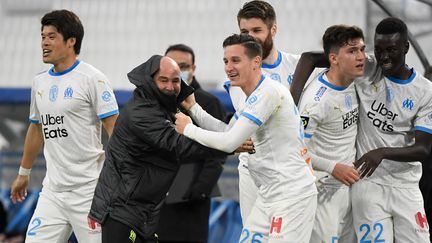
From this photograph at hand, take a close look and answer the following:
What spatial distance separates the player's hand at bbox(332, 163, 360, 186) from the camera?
19.4 ft

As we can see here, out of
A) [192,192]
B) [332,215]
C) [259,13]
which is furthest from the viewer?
[192,192]

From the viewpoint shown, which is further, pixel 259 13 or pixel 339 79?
pixel 259 13

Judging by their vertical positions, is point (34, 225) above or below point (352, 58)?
below

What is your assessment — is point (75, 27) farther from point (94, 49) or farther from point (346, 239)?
point (94, 49)

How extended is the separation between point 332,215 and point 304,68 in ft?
3.55

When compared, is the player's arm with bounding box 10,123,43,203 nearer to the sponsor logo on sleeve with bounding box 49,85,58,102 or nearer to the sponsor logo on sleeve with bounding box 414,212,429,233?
the sponsor logo on sleeve with bounding box 49,85,58,102

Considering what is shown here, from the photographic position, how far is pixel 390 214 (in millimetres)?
6309

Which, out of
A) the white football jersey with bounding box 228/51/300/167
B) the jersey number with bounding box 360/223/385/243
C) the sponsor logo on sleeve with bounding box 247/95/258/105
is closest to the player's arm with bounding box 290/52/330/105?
the white football jersey with bounding box 228/51/300/167

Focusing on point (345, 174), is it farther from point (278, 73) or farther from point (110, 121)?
point (110, 121)

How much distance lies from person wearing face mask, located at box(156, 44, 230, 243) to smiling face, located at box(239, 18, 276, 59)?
1392mm

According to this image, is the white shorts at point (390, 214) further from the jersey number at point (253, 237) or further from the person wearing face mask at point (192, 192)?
the person wearing face mask at point (192, 192)

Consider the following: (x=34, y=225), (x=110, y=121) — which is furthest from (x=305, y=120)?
(x=34, y=225)

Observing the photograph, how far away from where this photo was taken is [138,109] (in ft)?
18.8

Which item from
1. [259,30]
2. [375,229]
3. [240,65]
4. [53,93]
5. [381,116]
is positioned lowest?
[375,229]
